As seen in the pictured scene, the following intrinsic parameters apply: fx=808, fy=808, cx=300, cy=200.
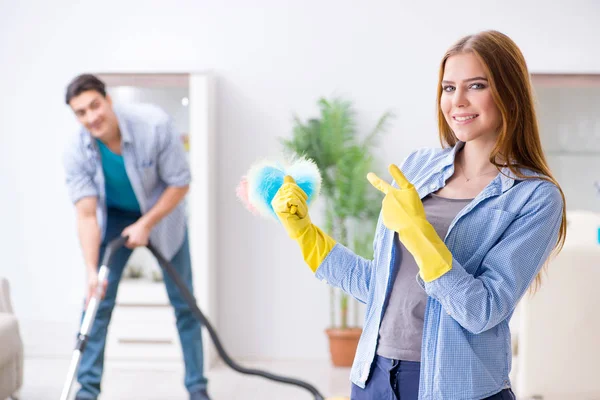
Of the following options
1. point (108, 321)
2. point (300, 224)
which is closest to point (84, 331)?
point (108, 321)

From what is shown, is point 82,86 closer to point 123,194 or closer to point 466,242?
point 123,194

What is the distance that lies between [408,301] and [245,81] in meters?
3.72

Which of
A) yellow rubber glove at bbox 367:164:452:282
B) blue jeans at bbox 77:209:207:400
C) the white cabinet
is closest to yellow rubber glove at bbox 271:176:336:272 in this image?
yellow rubber glove at bbox 367:164:452:282

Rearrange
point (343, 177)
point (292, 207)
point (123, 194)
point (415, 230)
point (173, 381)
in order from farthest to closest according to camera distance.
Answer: point (343, 177), point (173, 381), point (123, 194), point (292, 207), point (415, 230)

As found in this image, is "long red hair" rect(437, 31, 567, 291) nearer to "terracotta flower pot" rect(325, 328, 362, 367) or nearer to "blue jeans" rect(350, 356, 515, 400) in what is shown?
"blue jeans" rect(350, 356, 515, 400)

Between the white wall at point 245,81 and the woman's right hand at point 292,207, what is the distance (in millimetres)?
3369

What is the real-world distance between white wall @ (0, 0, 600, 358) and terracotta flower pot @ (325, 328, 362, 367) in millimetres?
258

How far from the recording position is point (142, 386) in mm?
4477

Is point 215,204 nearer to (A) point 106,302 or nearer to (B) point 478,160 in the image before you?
(A) point 106,302

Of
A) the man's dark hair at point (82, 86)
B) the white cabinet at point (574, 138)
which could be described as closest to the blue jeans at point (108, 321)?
the man's dark hair at point (82, 86)

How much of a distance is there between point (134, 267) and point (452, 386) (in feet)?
12.6

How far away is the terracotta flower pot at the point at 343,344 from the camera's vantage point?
16.0ft

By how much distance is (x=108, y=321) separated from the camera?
12.7 feet

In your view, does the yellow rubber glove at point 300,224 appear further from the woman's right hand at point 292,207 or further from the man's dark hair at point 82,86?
the man's dark hair at point 82,86
